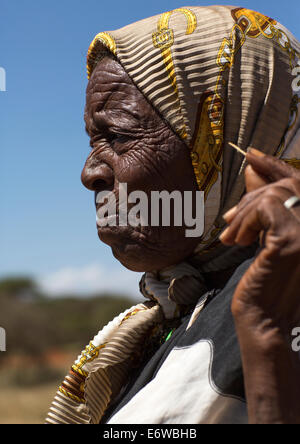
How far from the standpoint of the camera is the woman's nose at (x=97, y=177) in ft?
7.48

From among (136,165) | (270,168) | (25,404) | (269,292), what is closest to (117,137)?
(136,165)

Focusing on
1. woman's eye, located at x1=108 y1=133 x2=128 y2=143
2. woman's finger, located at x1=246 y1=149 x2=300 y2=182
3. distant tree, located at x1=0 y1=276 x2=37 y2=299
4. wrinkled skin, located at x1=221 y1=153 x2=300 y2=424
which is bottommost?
distant tree, located at x1=0 y1=276 x2=37 y2=299

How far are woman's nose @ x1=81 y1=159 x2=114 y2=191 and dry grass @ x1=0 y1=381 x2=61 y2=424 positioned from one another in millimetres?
12476

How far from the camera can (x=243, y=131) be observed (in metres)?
2.16

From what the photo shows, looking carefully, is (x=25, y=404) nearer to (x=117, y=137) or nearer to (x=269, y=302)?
(x=117, y=137)

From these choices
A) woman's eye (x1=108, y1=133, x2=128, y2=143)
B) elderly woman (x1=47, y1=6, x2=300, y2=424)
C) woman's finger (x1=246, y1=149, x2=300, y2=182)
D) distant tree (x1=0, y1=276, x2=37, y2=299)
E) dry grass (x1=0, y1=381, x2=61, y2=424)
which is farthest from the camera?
distant tree (x1=0, y1=276, x2=37, y2=299)

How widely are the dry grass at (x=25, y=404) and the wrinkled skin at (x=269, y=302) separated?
13176mm

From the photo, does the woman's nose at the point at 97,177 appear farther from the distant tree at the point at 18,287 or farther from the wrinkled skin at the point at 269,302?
the distant tree at the point at 18,287

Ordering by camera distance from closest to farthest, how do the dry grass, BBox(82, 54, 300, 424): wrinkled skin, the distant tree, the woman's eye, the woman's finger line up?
BBox(82, 54, 300, 424): wrinkled skin → the woman's finger → the woman's eye → the dry grass → the distant tree

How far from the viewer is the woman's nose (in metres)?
2.28

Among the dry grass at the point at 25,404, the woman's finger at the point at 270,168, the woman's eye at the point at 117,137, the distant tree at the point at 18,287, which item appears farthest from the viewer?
the distant tree at the point at 18,287

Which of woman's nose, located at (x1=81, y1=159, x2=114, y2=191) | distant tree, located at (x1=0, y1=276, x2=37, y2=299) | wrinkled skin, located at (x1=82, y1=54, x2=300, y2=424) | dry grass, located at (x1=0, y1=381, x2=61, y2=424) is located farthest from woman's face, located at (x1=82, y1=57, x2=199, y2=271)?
distant tree, located at (x1=0, y1=276, x2=37, y2=299)

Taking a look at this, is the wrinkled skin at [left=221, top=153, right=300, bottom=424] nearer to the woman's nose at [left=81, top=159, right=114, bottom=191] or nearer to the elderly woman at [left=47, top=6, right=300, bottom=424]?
the elderly woman at [left=47, top=6, right=300, bottom=424]

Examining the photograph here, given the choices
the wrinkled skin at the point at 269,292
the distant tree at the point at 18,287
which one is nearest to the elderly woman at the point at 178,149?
the wrinkled skin at the point at 269,292
